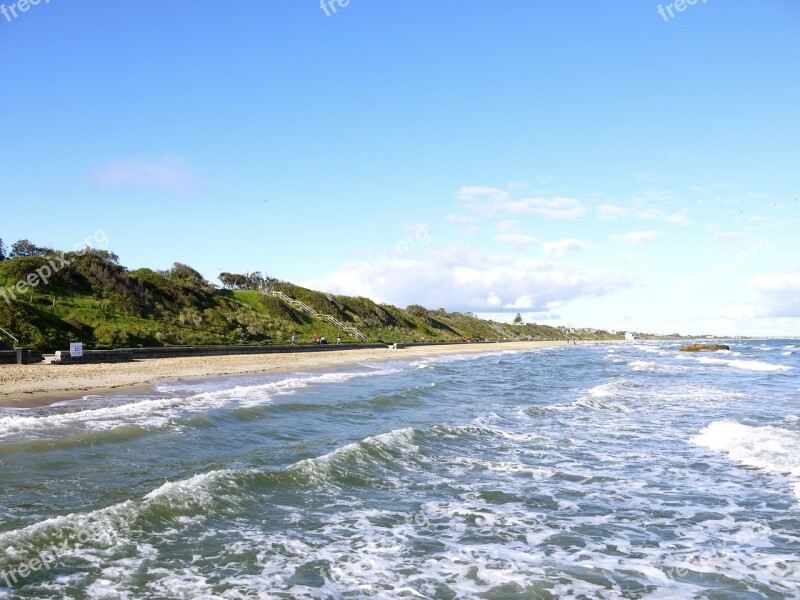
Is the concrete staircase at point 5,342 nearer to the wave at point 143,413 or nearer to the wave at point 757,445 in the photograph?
the wave at point 143,413

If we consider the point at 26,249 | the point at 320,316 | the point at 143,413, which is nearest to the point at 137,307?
the point at 26,249

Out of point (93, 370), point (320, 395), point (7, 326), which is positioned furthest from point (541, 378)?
point (7, 326)

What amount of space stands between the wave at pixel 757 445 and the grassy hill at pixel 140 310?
3369cm

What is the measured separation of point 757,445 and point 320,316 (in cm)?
6386

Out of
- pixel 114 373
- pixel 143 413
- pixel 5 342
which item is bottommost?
pixel 143 413

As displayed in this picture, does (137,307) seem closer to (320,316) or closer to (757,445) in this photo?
(320,316)

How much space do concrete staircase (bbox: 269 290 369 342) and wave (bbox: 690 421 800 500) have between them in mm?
55818

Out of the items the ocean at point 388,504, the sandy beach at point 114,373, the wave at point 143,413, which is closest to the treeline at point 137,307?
the sandy beach at point 114,373

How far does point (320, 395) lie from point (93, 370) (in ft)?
39.5

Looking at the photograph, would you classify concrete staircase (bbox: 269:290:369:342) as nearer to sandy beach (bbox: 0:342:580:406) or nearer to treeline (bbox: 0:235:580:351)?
treeline (bbox: 0:235:580:351)

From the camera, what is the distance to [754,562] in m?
6.70

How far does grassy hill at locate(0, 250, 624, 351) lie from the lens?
114 feet

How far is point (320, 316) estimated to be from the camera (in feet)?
243

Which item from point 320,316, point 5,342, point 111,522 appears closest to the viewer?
point 111,522
